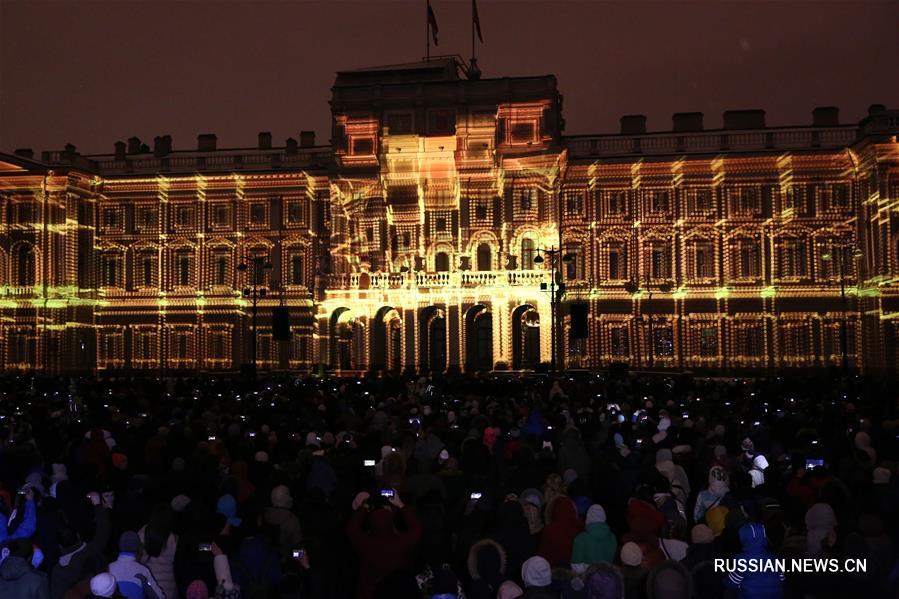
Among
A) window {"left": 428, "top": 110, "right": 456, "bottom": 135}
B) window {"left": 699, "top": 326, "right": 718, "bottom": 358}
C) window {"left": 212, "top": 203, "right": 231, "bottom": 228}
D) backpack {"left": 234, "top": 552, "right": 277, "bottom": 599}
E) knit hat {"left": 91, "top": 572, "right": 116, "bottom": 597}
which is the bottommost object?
backpack {"left": 234, "top": 552, "right": 277, "bottom": 599}

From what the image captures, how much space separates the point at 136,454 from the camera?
20.7 metres

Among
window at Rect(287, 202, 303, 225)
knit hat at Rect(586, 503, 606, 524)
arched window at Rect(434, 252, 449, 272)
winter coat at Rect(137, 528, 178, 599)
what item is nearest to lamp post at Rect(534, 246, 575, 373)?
arched window at Rect(434, 252, 449, 272)

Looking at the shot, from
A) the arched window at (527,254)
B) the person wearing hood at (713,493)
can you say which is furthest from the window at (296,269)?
the person wearing hood at (713,493)

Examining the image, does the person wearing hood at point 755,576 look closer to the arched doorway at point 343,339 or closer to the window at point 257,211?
the arched doorway at point 343,339

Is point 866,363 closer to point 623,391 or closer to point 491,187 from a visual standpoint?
point 491,187

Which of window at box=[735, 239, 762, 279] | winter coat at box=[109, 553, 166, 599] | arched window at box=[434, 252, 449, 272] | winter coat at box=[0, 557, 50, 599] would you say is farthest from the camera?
window at box=[735, 239, 762, 279]

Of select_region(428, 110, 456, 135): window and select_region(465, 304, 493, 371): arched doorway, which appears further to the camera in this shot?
select_region(465, 304, 493, 371): arched doorway

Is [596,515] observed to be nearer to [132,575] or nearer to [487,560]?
[487,560]

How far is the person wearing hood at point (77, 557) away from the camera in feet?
38.9

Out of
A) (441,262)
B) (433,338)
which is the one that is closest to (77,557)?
(441,262)

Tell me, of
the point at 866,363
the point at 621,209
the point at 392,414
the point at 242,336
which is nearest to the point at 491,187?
the point at 621,209

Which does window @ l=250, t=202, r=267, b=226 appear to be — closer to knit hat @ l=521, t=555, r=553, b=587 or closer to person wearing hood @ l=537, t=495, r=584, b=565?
person wearing hood @ l=537, t=495, r=584, b=565

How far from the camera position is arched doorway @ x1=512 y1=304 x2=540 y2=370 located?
2793 inches

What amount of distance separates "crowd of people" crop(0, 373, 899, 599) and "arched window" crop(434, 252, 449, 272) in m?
46.7
